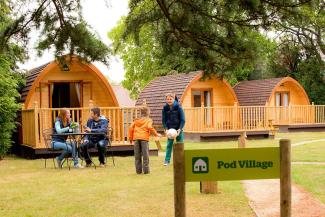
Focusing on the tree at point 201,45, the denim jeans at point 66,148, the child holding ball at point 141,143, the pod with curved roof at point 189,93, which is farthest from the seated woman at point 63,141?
the pod with curved roof at point 189,93

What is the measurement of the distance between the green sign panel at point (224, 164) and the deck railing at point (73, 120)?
11153 mm

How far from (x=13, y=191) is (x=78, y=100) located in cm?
1169

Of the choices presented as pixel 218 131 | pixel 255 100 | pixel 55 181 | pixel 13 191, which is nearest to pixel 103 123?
pixel 55 181

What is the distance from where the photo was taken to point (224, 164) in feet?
19.4

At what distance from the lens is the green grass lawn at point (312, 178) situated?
9.82m

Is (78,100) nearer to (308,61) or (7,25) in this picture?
(7,25)

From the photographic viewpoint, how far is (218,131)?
2561cm

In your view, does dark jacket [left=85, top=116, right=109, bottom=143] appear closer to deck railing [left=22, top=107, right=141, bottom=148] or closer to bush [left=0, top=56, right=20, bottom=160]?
deck railing [left=22, top=107, right=141, bottom=148]

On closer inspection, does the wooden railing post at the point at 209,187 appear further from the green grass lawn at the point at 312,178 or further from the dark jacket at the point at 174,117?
the dark jacket at the point at 174,117

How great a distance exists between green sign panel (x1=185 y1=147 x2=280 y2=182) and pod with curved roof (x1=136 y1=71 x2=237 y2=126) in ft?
76.1

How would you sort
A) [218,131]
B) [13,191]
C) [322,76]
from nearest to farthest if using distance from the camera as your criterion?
[13,191]
[218,131]
[322,76]

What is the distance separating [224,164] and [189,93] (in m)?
24.6

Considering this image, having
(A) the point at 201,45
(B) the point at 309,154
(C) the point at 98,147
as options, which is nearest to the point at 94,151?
(C) the point at 98,147

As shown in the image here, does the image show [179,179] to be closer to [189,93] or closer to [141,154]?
[141,154]
